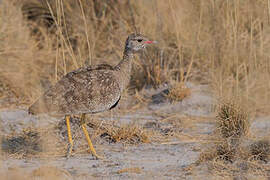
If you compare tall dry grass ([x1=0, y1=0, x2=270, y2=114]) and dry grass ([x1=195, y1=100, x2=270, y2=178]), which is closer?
dry grass ([x1=195, y1=100, x2=270, y2=178])

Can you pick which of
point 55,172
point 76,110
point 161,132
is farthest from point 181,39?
point 55,172

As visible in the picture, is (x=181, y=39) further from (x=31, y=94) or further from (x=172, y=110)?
(x=31, y=94)

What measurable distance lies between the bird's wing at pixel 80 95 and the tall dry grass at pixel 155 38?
1351 mm

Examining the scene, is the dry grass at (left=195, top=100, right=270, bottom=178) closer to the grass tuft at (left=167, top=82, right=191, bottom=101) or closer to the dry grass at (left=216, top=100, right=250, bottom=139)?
the dry grass at (left=216, top=100, right=250, bottom=139)

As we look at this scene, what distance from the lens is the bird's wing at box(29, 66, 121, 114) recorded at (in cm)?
545

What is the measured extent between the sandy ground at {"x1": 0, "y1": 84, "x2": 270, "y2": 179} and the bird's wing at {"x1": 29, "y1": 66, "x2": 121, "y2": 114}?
56cm

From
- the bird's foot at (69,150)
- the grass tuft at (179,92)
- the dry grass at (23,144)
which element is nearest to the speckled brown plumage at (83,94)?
the bird's foot at (69,150)

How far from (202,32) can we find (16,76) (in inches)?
127

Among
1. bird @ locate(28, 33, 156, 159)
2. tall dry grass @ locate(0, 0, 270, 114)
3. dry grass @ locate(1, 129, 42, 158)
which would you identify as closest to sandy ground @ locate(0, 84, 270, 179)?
dry grass @ locate(1, 129, 42, 158)

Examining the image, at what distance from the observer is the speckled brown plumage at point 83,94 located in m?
5.45

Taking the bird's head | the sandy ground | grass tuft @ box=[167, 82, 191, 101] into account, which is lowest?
the sandy ground

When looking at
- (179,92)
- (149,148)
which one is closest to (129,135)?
(149,148)

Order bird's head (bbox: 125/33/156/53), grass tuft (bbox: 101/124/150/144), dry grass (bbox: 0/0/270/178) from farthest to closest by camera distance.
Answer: dry grass (bbox: 0/0/270/178) → bird's head (bbox: 125/33/156/53) → grass tuft (bbox: 101/124/150/144)

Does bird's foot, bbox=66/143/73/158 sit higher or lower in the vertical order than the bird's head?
lower
